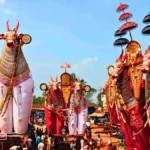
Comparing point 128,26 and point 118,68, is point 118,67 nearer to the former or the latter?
point 118,68

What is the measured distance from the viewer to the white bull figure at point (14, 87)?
13.4 meters

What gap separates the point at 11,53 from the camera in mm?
13648

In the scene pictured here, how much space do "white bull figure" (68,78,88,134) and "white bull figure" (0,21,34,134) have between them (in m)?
4.14

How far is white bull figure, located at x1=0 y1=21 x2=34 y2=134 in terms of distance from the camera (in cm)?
1339

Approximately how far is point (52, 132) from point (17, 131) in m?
4.70

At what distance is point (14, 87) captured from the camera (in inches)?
533

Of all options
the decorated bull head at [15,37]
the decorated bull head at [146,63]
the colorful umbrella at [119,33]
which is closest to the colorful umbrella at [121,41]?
the colorful umbrella at [119,33]

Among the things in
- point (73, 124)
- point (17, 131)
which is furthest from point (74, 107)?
point (17, 131)

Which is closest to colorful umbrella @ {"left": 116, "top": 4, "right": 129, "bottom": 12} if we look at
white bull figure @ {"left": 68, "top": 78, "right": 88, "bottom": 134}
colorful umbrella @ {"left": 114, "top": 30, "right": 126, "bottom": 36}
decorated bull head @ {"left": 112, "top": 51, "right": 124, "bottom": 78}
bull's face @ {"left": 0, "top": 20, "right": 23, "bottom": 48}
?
colorful umbrella @ {"left": 114, "top": 30, "right": 126, "bottom": 36}

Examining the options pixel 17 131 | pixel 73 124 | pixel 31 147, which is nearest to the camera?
pixel 31 147

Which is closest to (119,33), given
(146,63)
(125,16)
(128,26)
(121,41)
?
(121,41)

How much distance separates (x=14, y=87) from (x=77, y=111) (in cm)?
502

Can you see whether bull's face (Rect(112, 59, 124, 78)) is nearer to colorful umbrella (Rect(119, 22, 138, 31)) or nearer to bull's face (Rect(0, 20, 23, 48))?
colorful umbrella (Rect(119, 22, 138, 31))

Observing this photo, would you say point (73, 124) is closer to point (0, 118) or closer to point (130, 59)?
point (0, 118)
